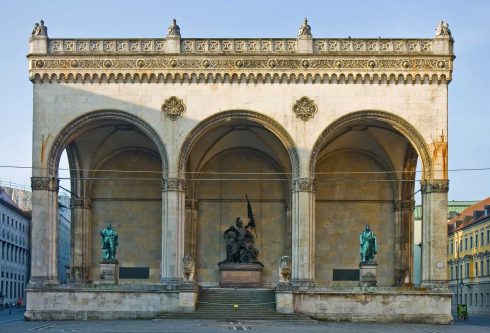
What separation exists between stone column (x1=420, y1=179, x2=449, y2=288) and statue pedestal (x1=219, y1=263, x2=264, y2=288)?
9.09m

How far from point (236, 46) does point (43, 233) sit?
489 inches

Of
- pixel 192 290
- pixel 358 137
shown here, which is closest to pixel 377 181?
pixel 358 137

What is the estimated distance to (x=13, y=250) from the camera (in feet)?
280

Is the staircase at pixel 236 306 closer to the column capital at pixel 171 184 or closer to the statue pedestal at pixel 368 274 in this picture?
the statue pedestal at pixel 368 274

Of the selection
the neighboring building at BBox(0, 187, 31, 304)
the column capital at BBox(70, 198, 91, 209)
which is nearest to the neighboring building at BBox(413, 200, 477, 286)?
the neighboring building at BBox(0, 187, 31, 304)

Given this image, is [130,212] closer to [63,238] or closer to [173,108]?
[173,108]

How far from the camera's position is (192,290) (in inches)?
1612

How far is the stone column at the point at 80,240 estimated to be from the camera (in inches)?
1912

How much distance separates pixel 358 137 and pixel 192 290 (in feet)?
42.5

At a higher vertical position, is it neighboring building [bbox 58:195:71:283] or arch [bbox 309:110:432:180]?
arch [bbox 309:110:432:180]

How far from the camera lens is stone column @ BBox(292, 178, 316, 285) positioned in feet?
140

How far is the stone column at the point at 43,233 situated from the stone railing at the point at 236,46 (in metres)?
6.39

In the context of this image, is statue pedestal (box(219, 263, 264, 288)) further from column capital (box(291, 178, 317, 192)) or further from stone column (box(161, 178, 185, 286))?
column capital (box(291, 178, 317, 192))

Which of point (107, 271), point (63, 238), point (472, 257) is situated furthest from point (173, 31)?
point (63, 238)
